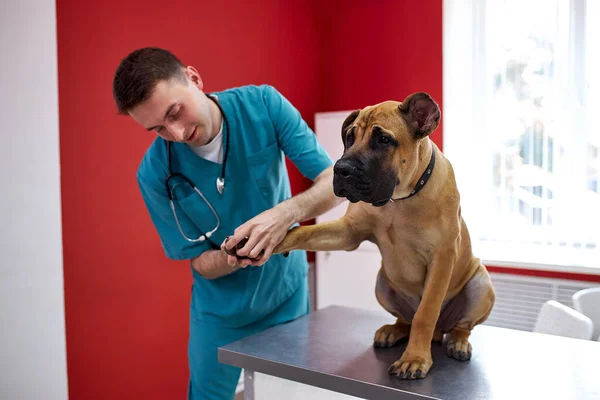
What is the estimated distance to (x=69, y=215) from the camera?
227cm

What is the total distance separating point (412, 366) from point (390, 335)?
0.70 feet

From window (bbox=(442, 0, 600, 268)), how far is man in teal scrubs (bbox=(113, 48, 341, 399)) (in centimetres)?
207

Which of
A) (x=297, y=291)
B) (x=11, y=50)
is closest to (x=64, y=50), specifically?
(x=11, y=50)

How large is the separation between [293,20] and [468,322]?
299 cm

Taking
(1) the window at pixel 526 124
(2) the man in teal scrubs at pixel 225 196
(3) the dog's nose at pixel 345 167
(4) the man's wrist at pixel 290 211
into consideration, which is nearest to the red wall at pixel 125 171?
(1) the window at pixel 526 124

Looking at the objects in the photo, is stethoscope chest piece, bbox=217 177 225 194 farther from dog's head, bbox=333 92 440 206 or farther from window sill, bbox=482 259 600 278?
window sill, bbox=482 259 600 278

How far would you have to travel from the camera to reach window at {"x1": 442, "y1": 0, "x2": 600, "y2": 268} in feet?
10.0

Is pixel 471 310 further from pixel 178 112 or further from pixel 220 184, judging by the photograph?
pixel 178 112

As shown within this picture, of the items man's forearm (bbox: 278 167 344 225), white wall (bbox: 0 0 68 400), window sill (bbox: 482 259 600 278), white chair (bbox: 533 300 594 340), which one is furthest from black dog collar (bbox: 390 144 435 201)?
window sill (bbox: 482 259 600 278)

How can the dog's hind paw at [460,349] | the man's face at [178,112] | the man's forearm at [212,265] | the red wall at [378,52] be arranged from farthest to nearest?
the red wall at [378,52]
the man's forearm at [212,265]
the man's face at [178,112]
the dog's hind paw at [460,349]

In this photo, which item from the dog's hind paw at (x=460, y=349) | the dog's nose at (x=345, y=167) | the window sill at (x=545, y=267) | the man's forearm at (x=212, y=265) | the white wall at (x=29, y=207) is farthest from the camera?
the window sill at (x=545, y=267)

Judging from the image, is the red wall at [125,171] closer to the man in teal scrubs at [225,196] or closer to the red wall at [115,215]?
the red wall at [115,215]

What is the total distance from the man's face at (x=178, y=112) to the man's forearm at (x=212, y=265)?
34 centimetres

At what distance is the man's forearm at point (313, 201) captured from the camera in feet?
4.44
